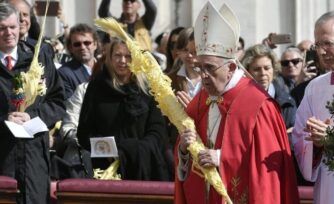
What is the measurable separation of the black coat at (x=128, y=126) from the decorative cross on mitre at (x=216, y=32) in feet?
6.33

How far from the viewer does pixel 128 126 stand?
37.2 feet

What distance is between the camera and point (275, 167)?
29.9 ft

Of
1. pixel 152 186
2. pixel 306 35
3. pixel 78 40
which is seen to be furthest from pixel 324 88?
pixel 306 35

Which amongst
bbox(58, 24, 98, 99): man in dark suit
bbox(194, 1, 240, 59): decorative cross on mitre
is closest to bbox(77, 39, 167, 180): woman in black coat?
bbox(58, 24, 98, 99): man in dark suit

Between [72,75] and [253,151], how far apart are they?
13.3 feet

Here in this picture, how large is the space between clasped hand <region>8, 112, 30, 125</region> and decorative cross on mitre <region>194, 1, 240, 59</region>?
1.66m

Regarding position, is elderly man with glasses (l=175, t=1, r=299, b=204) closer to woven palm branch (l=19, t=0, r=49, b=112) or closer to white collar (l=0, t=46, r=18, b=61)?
woven palm branch (l=19, t=0, r=49, b=112)

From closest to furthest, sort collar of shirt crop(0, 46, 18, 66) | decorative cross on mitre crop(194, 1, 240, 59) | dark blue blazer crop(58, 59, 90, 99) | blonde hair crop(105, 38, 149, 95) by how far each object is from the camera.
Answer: decorative cross on mitre crop(194, 1, 240, 59) → collar of shirt crop(0, 46, 18, 66) → blonde hair crop(105, 38, 149, 95) → dark blue blazer crop(58, 59, 90, 99)

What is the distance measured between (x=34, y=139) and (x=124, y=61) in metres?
1.13

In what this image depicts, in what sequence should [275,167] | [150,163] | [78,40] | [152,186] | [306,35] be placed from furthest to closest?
1. [306,35]
2. [78,40]
3. [150,163]
4. [152,186]
5. [275,167]

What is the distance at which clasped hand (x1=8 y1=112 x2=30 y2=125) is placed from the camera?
10430 mm

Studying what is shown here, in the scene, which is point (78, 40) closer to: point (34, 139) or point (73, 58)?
point (73, 58)

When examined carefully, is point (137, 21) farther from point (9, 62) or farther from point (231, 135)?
point (231, 135)

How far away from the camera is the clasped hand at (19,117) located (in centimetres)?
1043
